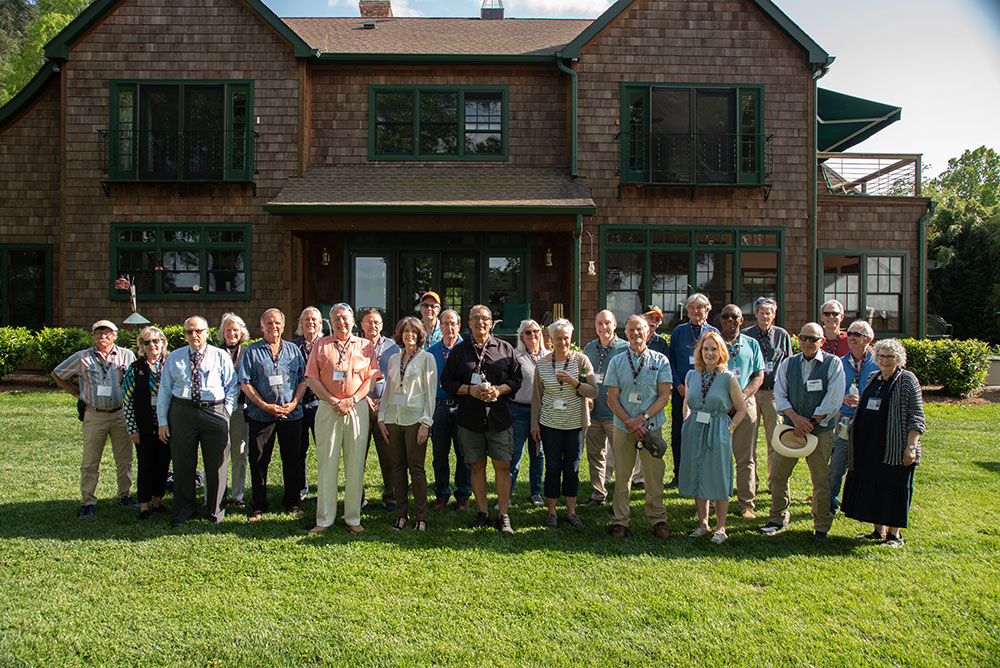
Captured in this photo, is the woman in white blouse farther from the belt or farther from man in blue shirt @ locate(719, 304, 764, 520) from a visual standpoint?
man in blue shirt @ locate(719, 304, 764, 520)

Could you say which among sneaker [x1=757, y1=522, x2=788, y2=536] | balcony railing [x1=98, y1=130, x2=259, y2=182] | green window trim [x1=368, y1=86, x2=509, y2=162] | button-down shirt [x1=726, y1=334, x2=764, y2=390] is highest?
green window trim [x1=368, y1=86, x2=509, y2=162]

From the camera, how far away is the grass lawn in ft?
11.4

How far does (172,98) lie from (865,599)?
45.8ft

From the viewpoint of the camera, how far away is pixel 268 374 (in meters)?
5.78

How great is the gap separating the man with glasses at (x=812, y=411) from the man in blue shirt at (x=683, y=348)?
39.1 inches

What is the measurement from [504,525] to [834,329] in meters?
3.70

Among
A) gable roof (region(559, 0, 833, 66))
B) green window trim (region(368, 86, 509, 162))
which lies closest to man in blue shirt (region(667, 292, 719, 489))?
green window trim (region(368, 86, 509, 162))

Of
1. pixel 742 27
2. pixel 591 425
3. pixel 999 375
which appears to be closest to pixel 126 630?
pixel 591 425

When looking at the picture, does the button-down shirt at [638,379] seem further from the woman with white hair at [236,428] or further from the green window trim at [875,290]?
the green window trim at [875,290]

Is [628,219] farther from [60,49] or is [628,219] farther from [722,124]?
[60,49]

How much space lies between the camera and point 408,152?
13516 millimetres

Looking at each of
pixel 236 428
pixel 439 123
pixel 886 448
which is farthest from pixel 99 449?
pixel 439 123

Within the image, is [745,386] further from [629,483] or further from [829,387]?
[629,483]

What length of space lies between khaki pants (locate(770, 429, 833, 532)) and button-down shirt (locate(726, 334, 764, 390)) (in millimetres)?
703
